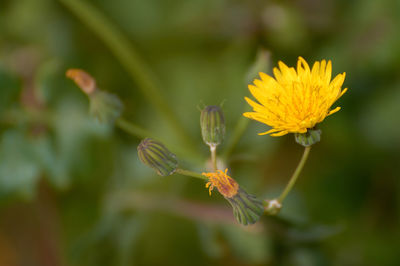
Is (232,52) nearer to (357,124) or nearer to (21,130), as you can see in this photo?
(357,124)

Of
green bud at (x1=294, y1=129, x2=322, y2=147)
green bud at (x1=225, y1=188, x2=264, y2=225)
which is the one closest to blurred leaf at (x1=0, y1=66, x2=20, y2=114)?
green bud at (x1=225, y1=188, x2=264, y2=225)

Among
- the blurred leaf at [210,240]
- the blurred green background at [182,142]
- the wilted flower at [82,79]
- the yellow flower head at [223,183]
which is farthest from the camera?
the blurred green background at [182,142]

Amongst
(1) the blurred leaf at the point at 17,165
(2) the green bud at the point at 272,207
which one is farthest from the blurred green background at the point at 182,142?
(2) the green bud at the point at 272,207

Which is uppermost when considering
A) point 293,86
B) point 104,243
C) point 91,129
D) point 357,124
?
point 357,124

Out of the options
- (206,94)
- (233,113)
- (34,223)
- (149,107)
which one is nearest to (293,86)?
(233,113)

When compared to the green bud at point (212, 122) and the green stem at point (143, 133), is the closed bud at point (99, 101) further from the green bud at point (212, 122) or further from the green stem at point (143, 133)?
the green bud at point (212, 122)

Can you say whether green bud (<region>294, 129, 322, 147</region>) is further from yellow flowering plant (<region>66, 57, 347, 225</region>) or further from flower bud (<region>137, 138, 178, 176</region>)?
flower bud (<region>137, 138, 178, 176</region>)
